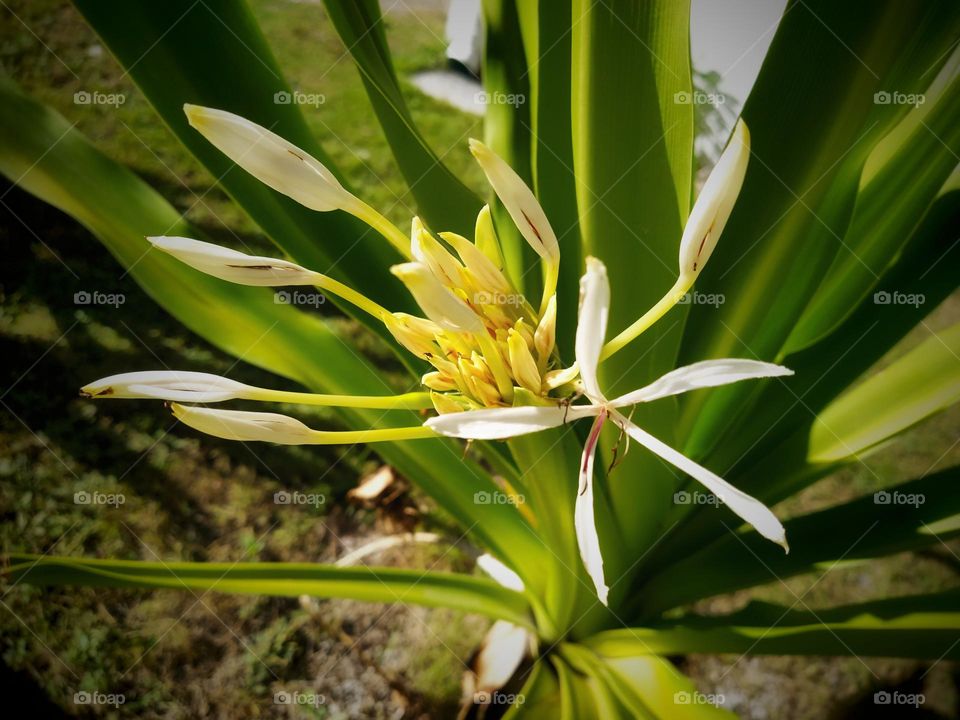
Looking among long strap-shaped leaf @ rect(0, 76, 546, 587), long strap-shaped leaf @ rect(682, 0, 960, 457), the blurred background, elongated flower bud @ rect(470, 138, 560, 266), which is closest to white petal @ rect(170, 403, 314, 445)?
elongated flower bud @ rect(470, 138, 560, 266)

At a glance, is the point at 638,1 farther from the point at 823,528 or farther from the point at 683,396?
the point at 823,528

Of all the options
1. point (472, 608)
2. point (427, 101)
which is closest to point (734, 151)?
point (472, 608)

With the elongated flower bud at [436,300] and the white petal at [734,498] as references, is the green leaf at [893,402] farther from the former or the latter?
the elongated flower bud at [436,300]

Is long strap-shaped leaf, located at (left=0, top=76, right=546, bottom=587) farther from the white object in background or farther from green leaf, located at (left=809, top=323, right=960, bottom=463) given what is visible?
the white object in background

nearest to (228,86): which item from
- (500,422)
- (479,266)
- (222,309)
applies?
(222,309)

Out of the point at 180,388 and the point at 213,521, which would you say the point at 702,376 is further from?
the point at 213,521
